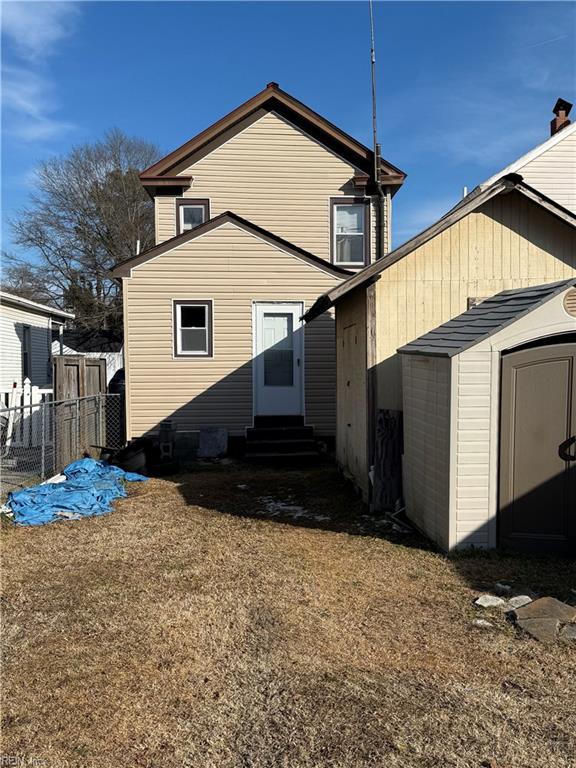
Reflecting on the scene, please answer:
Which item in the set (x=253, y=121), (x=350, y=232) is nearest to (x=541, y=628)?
(x=350, y=232)

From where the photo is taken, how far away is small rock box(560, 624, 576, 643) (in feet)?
13.8

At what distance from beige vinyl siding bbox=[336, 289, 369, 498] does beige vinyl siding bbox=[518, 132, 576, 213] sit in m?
10.9

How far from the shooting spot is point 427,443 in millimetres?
6660

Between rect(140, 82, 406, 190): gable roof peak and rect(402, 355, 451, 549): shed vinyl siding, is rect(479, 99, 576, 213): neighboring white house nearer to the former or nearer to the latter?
rect(140, 82, 406, 190): gable roof peak

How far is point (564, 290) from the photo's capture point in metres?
5.89

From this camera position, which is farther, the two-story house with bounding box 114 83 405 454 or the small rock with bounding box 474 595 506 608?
the two-story house with bounding box 114 83 405 454

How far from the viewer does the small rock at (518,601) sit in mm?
4707

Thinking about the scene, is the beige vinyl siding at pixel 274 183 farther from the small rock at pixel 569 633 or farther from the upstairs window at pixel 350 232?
the small rock at pixel 569 633

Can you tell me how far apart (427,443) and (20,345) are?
56.0ft

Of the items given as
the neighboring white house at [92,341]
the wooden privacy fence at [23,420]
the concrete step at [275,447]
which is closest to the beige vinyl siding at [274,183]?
the wooden privacy fence at [23,420]

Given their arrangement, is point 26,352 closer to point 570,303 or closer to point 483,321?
point 483,321

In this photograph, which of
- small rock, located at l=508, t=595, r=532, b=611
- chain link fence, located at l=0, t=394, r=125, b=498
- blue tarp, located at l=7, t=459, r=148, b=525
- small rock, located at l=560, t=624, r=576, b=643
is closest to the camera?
small rock, located at l=560, t=624, r=576, b=643

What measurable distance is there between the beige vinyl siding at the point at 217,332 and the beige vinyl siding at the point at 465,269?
16.4ft

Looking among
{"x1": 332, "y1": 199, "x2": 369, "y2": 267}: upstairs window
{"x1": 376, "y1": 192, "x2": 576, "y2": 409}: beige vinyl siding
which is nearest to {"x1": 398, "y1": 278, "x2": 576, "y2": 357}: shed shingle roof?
{"x1": 376, "y1": 192, "x2": 576, "y2": 409}: beige vinyl siding
